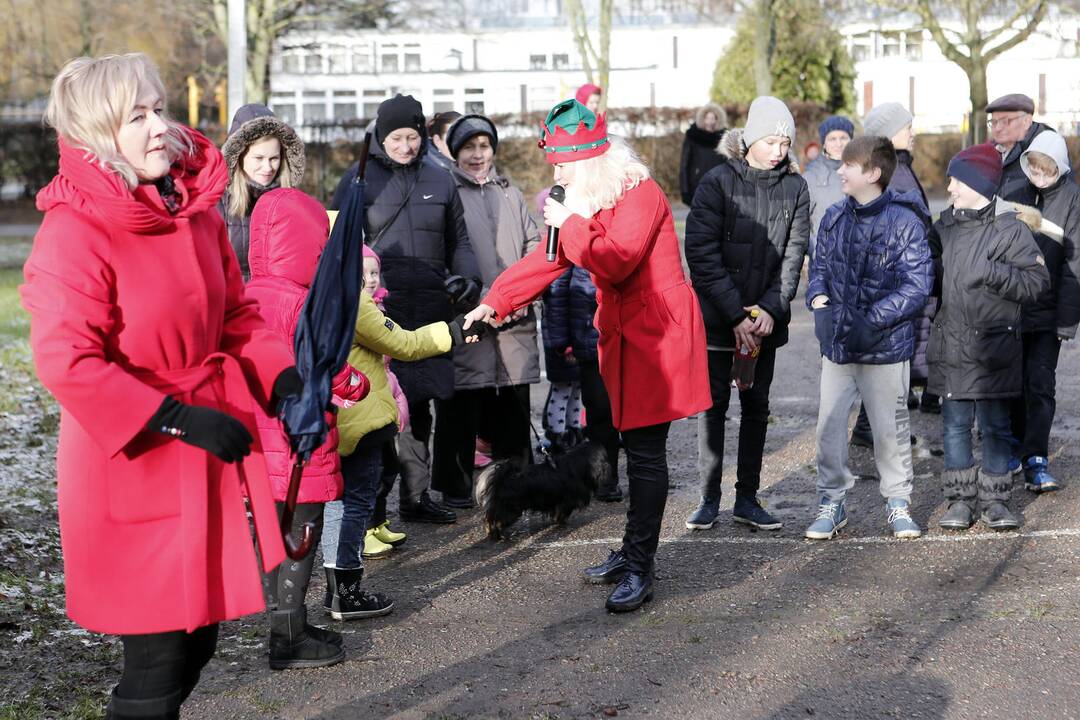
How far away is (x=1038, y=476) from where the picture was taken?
7602 millimetres

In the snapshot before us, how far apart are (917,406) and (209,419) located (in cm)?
753

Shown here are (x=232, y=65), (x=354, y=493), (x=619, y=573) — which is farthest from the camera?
(x=232, y=65)

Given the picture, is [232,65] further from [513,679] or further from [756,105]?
[513,679]

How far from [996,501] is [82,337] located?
515 centimetres

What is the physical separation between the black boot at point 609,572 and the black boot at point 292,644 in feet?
4.83

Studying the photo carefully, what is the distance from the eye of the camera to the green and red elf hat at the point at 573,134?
552 cm

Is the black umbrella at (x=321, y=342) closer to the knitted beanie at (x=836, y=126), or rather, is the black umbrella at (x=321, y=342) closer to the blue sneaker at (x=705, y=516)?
the blue sneaker at (x=705, y=516)

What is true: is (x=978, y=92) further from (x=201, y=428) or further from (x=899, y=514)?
(x=201, y=428)

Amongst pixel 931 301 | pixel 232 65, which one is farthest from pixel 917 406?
pixel 232 65

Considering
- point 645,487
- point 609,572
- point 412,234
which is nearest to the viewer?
point 645,487

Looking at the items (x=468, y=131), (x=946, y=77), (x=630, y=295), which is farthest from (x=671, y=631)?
(x=946, y=77)

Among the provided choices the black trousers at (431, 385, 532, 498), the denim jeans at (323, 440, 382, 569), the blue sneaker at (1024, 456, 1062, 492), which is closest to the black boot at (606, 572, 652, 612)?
the denim jeans at (323, 440, 382, 569)

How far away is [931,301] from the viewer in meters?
7.98

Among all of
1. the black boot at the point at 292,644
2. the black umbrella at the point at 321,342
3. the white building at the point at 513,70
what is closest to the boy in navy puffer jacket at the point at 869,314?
the black boot at the point at 292,644
